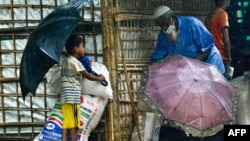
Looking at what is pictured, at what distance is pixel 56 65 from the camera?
26.6ft

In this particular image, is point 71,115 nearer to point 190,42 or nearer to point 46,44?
point 46,44

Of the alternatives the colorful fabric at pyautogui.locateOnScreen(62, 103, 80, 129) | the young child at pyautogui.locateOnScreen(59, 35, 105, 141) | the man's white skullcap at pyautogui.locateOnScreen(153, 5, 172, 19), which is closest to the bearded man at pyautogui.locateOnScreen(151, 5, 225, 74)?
the man's white skullcap at pyautogui.locateOnScreen(153, 5, 172, 19)

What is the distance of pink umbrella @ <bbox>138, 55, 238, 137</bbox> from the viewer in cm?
741

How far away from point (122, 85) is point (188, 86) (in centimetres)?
120

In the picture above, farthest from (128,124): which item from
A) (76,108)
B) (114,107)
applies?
(76,108)

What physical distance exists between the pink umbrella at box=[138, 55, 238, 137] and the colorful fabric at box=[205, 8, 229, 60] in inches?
50.3

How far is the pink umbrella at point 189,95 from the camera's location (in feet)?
24.3

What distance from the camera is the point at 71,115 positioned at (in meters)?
7.88

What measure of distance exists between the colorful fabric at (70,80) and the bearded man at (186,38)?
1226mm

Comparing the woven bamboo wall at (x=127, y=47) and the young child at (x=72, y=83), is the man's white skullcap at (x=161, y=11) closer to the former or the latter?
the woven bamboo wall at (x=127, y=47)

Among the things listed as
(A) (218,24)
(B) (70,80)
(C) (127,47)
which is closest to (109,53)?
(C) (127,47)

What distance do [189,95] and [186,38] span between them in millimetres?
1172

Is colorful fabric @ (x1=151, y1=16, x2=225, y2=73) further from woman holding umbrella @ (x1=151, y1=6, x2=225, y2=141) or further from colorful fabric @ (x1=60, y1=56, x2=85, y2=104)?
colorful fabric @ (x1=60, y1=56, x2=85, y2=104)

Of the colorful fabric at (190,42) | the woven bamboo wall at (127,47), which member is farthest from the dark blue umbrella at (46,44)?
the colorful fabric at (190,42)
